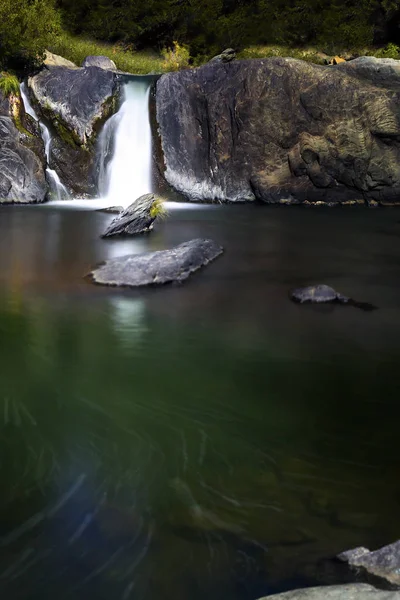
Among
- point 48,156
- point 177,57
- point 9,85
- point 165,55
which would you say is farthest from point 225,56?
point 165,55

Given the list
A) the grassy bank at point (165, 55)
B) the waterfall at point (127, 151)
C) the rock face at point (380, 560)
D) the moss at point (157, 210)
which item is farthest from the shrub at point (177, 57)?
the rock face at point (380, 560)

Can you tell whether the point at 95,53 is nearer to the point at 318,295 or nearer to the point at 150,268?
the point at 150,268

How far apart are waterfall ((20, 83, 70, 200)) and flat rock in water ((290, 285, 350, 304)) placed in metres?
12.9

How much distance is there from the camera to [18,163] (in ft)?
70.3

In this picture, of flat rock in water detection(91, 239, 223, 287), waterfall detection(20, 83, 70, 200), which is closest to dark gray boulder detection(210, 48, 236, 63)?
waterfall detection(20, 83, 70, 200)

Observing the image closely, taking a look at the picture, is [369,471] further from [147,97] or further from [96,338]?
[147,97]

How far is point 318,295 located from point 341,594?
24.2 ft

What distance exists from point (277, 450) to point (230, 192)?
1717 centimetres

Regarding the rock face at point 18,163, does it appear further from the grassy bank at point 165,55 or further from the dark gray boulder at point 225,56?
the dark gray boulder at point 225,56

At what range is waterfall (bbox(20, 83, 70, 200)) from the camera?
22.3m

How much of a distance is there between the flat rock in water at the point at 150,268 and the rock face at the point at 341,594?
7854 mm

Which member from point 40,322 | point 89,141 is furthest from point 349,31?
point 40,322

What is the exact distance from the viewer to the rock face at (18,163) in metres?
21.4

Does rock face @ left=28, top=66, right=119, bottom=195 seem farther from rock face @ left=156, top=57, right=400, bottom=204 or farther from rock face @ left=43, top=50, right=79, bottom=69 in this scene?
rock face @ left=156, top=57, right=400, bottom=204
